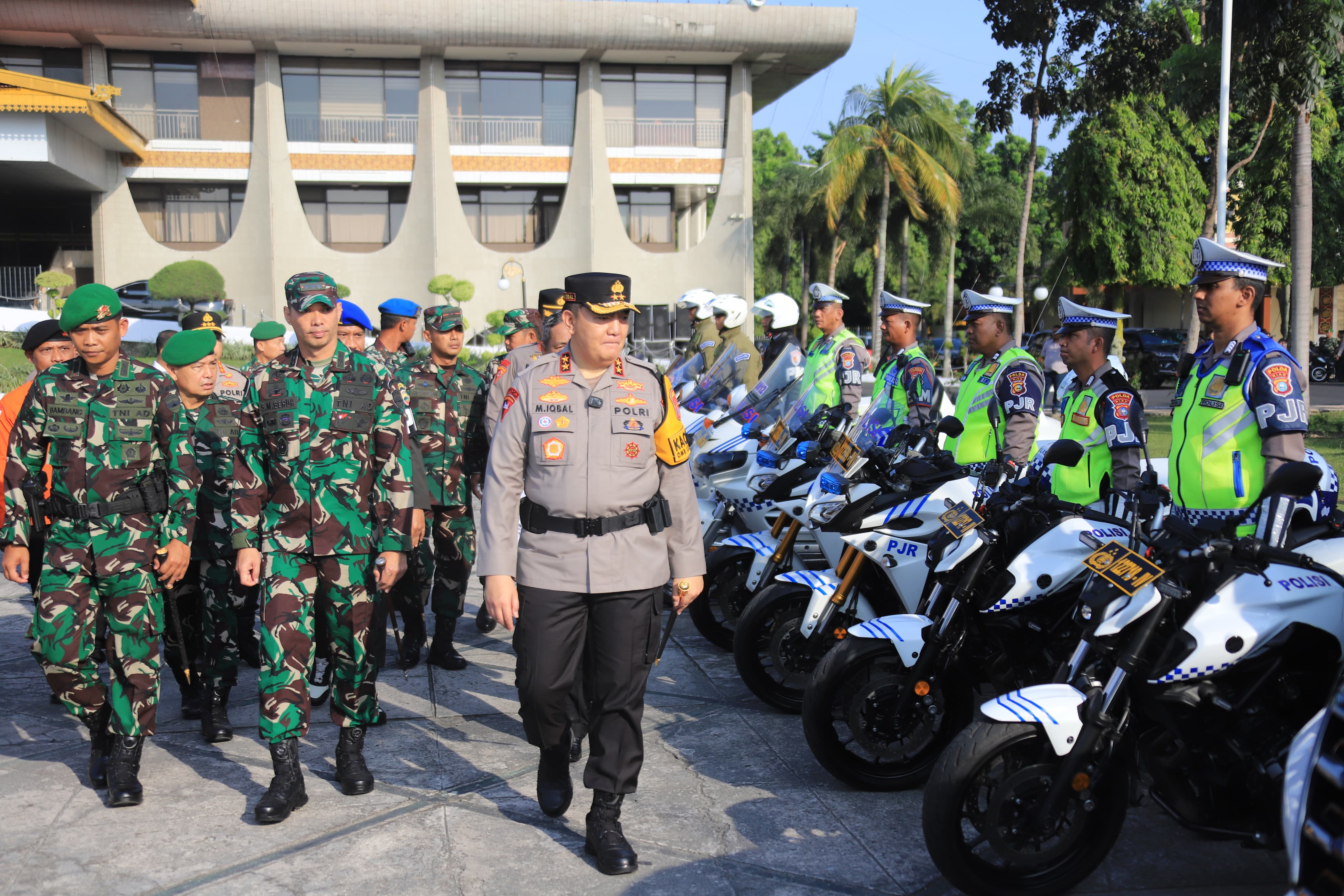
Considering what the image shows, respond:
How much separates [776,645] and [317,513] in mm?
2139

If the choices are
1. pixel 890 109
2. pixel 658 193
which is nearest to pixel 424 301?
pixel 658 193

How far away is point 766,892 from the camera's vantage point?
3.58 metres

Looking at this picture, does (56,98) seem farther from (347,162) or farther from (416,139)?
(416,139)

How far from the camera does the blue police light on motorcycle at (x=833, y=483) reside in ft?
17.0

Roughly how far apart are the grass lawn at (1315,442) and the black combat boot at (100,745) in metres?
10.6

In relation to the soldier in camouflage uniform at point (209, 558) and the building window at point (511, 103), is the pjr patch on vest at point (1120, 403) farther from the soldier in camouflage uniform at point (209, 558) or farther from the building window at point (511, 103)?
the building window at point (511, 103)

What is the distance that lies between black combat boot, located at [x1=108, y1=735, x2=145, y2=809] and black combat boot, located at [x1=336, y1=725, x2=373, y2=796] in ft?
2.44

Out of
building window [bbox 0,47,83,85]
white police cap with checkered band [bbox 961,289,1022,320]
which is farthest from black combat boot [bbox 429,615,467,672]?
building window [bbox 0,47,83,85]

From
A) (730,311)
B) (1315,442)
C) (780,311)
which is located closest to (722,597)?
(780,311)

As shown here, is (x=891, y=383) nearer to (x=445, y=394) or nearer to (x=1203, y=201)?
(x=445, y=394)

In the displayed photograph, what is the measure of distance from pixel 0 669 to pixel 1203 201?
112 feet

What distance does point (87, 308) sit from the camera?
4488mm

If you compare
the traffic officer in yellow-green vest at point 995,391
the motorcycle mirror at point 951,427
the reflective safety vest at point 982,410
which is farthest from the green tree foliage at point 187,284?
the motorcycle mirror at point 951,427

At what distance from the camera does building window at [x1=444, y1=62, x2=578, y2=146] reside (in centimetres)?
3578
